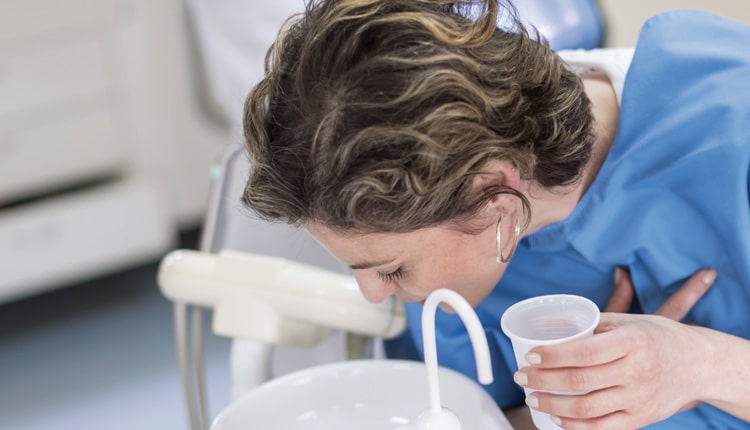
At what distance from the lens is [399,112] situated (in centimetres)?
72

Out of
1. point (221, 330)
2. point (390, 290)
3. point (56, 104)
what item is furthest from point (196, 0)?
point (390, 290)

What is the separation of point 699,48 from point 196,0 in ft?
3.21

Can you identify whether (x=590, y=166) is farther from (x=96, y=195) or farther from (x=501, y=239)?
(x=96, y=195)

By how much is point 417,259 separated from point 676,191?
0.26 m

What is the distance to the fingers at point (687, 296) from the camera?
897mm

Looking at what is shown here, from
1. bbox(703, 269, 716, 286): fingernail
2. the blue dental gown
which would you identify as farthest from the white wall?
bbox(703, 269, 716, 286): fingernail

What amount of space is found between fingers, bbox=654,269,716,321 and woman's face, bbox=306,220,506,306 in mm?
163

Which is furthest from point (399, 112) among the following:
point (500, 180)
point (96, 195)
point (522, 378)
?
point (96, 195)

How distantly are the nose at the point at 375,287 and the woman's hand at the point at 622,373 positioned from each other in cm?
16

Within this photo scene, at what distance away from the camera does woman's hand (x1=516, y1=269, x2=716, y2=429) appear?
2.33ft

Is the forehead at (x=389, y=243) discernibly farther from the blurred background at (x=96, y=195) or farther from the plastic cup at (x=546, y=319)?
the blurred background at (x=96, y=195)

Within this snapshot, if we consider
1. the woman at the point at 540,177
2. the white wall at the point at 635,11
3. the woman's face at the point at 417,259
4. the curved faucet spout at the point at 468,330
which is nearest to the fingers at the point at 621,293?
the woman at the point at 540,177

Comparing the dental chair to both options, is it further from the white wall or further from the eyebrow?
the white wall

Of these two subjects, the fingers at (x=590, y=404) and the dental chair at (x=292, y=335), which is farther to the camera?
the dental chair at (x=292, y=335)
